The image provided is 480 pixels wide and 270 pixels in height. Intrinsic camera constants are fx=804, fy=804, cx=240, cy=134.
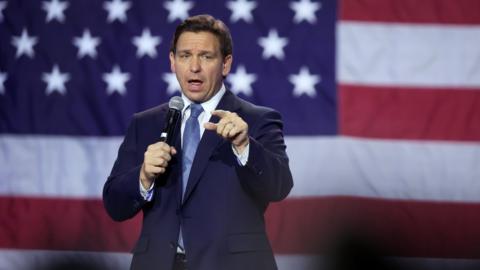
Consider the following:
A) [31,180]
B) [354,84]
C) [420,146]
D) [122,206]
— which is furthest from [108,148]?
[122,206]

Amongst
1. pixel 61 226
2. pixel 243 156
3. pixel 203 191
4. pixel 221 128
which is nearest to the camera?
pixel 221 128

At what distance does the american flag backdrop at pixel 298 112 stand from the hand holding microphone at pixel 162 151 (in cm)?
149

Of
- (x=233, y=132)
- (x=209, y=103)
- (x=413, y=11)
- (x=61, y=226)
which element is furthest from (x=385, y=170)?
(x=233, y=132)

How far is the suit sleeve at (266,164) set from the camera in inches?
66.0

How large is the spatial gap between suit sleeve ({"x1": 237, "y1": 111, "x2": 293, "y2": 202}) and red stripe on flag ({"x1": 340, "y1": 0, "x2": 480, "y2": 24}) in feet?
4.88

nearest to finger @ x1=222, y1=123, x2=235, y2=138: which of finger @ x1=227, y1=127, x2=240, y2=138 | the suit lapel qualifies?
finger @ x1=227, y1=127, x2=240, y2=138

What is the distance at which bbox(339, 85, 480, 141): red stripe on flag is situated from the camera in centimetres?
319

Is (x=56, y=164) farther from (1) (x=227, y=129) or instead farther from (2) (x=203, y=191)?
(1) (x=227, y=129)

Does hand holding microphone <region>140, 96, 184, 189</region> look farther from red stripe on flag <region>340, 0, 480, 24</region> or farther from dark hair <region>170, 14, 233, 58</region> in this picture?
red stripe on flag <region>340, 0, 480, 24</region>

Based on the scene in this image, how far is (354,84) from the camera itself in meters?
3.23

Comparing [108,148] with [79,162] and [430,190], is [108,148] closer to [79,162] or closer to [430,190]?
[79,162]

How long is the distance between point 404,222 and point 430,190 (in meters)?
0.16

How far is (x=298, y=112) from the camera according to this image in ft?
10.7

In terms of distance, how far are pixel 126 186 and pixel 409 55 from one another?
5.86 ft
